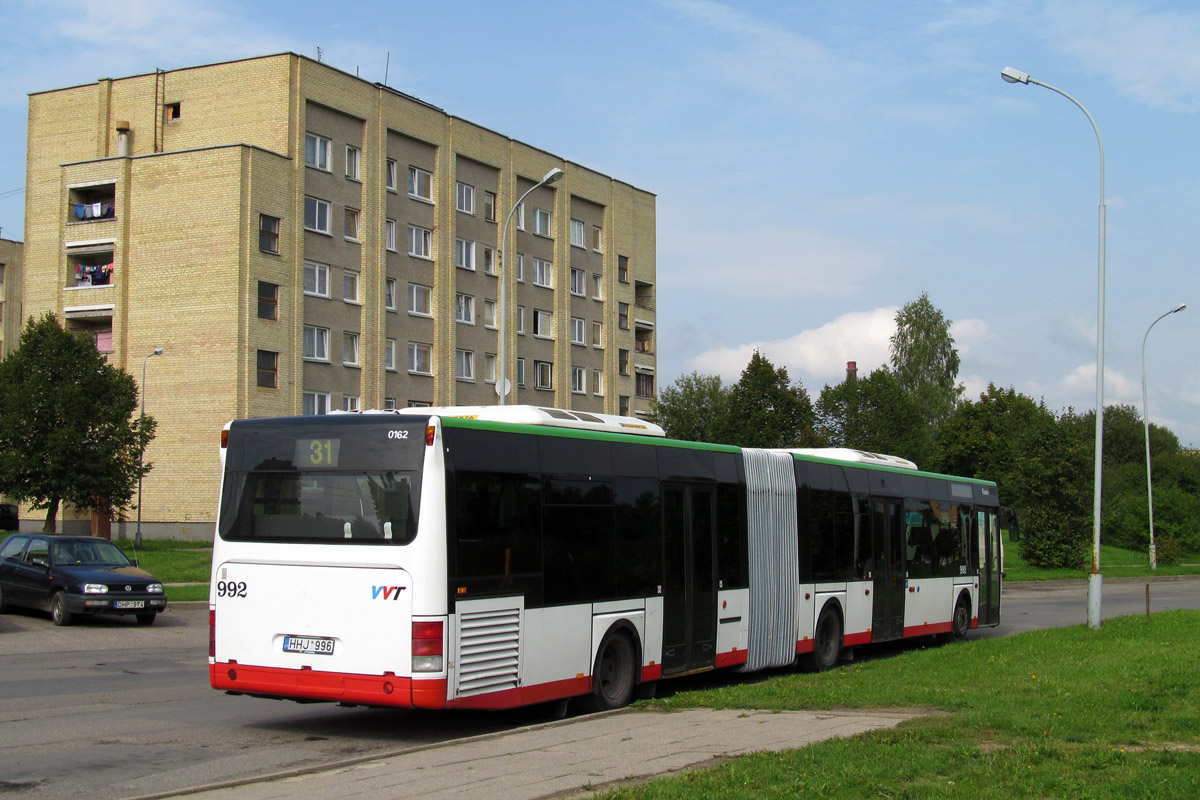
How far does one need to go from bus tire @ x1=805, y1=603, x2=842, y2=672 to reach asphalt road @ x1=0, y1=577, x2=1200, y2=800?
5.44 feet

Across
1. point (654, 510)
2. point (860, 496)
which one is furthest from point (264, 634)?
point (860, 496)

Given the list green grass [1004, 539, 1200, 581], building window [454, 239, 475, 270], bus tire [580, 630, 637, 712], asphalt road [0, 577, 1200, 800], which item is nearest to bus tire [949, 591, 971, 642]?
asphalt road [0, 577, 1200, 800]

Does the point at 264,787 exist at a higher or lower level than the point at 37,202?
lower

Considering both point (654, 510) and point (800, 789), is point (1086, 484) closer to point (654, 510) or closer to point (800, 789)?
point (654, 510)

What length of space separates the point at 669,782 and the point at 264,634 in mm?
4423

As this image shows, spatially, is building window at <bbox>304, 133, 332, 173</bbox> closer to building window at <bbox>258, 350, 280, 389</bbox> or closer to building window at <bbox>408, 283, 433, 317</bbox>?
building window at <bbox>408, 283, 433, 317</bbox>

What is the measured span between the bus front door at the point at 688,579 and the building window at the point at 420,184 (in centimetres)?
4329

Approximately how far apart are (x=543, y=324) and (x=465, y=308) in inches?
245

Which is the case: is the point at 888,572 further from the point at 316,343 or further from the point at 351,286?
the point at 351,286

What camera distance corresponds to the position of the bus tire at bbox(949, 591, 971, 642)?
21.4 m

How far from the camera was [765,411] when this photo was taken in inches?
2293

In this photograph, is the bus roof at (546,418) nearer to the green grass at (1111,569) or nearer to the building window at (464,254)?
the green grass at (1111,569)

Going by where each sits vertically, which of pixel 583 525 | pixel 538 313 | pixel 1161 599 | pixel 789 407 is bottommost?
pixel 1161 599

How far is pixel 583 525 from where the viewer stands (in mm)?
11867
